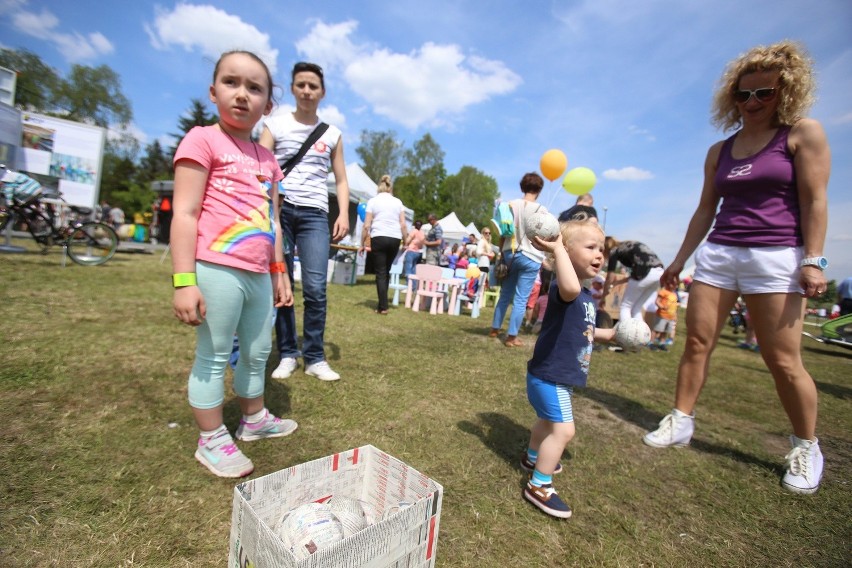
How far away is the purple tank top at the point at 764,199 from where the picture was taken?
2.21 metres

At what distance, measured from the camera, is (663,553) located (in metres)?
1.61

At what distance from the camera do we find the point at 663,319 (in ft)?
21.0

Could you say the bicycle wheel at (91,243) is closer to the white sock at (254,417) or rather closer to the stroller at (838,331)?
the white sock at (254,417)

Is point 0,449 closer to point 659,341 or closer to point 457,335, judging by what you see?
point 457,335

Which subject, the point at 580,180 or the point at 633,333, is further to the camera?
the point at 580,180

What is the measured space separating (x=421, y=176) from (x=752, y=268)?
161ft

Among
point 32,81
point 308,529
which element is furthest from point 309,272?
point 32,81

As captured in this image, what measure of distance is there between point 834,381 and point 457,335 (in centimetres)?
496

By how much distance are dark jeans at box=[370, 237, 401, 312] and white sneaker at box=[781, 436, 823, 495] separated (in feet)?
16.0

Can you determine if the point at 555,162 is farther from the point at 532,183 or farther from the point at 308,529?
the point at 308,529

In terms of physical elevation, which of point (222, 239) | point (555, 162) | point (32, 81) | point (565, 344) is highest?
point (32, 81)

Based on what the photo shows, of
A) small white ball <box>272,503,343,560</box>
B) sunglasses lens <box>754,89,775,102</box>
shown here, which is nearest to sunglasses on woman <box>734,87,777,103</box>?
sunglasses lens <box>754,89,775,102</box>

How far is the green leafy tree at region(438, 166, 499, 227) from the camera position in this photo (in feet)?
171

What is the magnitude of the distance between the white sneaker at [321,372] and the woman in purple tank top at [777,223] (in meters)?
2.46
